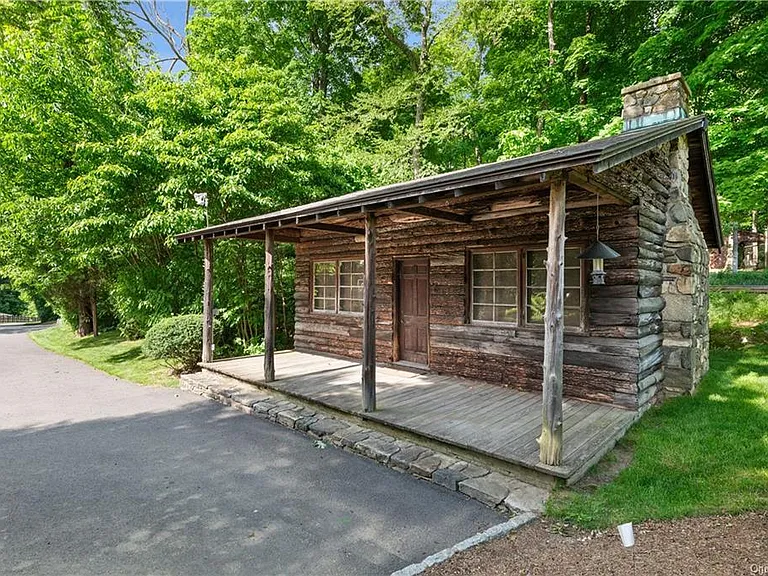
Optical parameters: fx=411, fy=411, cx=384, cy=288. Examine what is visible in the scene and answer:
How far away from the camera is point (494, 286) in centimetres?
648

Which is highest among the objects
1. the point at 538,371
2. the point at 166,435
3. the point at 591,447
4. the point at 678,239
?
the point at 678,239

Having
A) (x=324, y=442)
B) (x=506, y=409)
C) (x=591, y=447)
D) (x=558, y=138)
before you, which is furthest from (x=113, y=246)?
(x=558, y=138)

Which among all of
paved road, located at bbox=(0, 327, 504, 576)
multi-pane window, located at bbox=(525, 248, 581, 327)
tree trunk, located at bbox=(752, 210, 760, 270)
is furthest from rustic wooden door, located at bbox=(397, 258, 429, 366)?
tree trunk, located at bbox=(752, 210, 760, 270)

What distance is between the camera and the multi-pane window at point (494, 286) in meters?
6.28

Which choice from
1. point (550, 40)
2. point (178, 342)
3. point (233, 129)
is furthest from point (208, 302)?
point (550, 40)

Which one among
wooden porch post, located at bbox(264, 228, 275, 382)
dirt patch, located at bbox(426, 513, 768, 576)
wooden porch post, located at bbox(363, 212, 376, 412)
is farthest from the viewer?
wooden porch post, located at bbox(264, 228, 275, 382)

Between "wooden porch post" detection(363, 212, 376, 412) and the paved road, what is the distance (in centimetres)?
79

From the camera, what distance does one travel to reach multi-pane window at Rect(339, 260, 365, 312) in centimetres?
854

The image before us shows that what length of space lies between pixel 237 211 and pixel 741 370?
38.1 ft

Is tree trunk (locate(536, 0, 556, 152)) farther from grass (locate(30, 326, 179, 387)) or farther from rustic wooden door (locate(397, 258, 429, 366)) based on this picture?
grass (locate(30, 326, 179, 387))

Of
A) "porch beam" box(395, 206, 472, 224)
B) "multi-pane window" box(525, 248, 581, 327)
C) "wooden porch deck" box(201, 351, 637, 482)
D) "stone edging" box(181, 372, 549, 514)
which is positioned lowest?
"stone edging" box(181, 372, 549, 514)

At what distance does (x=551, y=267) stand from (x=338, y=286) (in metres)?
5.83

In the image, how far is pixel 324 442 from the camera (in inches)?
198

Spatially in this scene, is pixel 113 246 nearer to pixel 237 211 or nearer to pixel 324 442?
pixel 237 211
